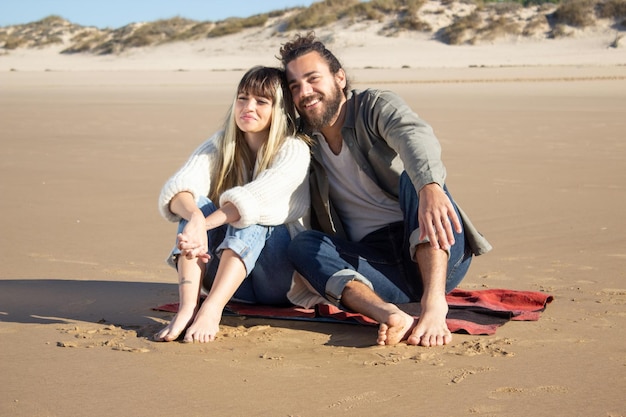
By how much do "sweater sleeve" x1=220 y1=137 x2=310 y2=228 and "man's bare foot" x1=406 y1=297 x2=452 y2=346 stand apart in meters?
0.71

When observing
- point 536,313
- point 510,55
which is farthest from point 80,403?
point 510,55

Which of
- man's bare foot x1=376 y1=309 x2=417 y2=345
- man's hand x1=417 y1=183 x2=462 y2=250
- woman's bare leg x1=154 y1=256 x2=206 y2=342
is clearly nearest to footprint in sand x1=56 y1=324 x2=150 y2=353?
woman's bare leg x1=154 y1=256 x2=206 y2=342

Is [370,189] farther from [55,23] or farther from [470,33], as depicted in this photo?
[55,23]

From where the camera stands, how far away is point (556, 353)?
3.48 metres

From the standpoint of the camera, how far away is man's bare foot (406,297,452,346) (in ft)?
11.7

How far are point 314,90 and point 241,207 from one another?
678 mm

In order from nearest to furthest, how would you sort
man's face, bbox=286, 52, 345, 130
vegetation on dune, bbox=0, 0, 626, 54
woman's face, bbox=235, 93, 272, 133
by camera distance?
woman's face, bbox=235, 93, 272, 133, man's face, bbox=286, 52, 345, 130, vegetation on dune, bbox=0, 0, 626, 54

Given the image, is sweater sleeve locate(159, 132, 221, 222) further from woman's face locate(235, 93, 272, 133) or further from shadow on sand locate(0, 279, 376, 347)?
shadow on sand locate(0, 279, 376, 347)

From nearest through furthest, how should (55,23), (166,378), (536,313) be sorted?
(166,378) → (536,313) → (55,23)

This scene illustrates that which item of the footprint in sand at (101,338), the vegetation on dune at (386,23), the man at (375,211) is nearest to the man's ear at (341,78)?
the man at (375,211)

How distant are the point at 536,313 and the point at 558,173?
4283 millimetres

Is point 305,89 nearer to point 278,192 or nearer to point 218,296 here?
point 278,192

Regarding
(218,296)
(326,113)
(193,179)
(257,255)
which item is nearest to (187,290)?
(218,296)

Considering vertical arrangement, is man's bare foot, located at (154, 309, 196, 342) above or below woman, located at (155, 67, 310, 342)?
below
